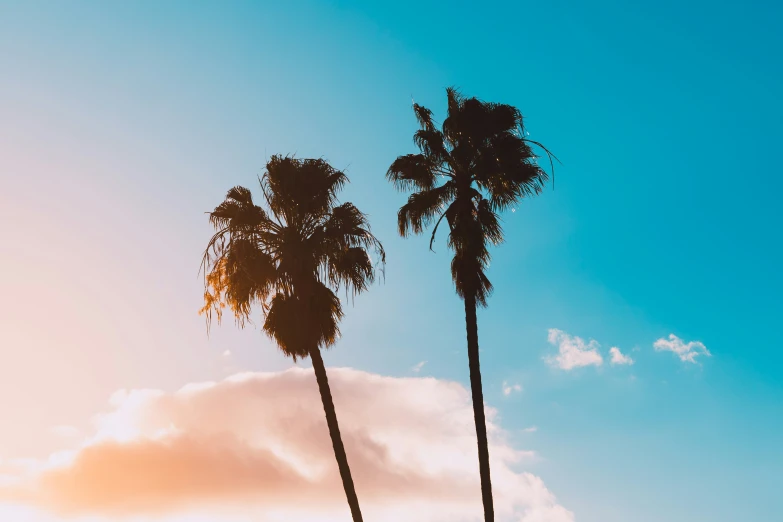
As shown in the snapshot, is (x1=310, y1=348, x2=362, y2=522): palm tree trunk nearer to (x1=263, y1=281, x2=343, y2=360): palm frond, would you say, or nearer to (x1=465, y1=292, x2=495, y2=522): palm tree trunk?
(x1=263, y1=281, x2=343, y2=360): palm frond

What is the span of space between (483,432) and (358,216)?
→ 8.54 meters

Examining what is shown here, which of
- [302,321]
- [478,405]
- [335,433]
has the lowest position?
[335,433]

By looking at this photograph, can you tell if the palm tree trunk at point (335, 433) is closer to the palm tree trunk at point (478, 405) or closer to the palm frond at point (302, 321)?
the palm frond at point (302, 321)

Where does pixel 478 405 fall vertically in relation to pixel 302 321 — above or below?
below

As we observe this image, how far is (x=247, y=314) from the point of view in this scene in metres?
22.7

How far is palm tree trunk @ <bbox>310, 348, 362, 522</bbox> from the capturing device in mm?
21344

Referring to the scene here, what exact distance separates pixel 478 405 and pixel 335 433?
4.81m

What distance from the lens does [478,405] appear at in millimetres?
21953

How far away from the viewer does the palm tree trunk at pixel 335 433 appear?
2134 cm

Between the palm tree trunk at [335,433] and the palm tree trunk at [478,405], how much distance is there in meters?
4.06

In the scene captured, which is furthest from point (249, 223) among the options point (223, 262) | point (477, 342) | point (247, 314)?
point (477, 342)

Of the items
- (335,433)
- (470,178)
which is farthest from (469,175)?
(335,433)

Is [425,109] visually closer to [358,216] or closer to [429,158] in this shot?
[429,158]

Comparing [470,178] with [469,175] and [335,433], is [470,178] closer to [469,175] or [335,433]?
[469,175]
